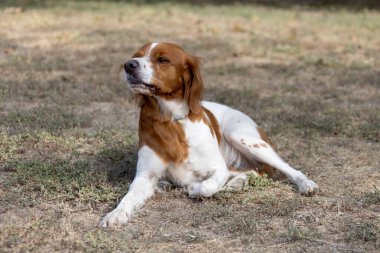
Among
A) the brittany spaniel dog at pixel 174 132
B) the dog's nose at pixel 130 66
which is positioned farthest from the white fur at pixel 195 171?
the dog's nose at pixel 130 66

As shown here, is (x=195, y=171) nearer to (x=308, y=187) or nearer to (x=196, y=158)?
(x=196, y=158)

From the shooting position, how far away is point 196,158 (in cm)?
496

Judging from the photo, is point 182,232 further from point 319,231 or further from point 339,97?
point 339,97

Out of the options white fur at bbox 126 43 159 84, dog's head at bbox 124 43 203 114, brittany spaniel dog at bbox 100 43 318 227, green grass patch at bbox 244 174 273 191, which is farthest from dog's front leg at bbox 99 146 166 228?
green grass patch at bbox 244 174 273 191

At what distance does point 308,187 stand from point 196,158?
0.86 meters

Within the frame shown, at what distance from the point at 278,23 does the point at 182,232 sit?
10995 millimetres

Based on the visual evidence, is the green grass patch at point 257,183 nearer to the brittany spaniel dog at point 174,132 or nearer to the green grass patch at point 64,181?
the brittany spaniel dog at point 174,132

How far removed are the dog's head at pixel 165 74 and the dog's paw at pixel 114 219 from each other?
2.81ft

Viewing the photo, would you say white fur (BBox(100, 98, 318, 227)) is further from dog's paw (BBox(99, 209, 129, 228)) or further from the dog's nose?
the dog's nose

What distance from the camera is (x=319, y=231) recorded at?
428 cm

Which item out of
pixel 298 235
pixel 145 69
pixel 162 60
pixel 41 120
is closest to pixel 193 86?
pixel 162 60

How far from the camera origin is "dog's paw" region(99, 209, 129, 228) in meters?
4.29

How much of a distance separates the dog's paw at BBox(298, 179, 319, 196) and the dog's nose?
1538 mm

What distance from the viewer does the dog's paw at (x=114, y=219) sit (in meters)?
4.29
